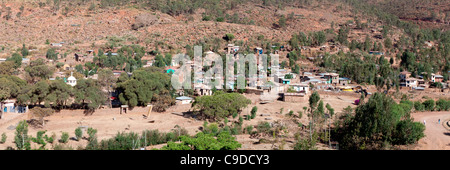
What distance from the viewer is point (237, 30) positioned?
58281 millimetres

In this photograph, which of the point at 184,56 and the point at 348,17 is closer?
the point at 184,56

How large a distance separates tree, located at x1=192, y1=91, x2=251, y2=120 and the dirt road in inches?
410

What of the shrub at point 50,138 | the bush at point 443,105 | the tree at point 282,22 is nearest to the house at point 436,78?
the bush at point 443,105

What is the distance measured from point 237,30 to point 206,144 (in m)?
43.1

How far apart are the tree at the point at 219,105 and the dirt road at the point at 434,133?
1042cm

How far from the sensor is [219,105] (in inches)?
992

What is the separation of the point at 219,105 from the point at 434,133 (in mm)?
12181

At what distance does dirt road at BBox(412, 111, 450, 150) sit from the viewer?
66.2ft

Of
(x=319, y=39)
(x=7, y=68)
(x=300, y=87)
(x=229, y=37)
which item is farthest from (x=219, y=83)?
(x=319, y=39)

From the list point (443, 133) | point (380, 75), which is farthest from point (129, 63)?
point (443, 133)

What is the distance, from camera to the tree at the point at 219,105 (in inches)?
980

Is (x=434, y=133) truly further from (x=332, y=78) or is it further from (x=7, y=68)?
(x=7, y=68)

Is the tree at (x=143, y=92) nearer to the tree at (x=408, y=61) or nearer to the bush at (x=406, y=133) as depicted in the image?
the bush at (x=406, y=133)
